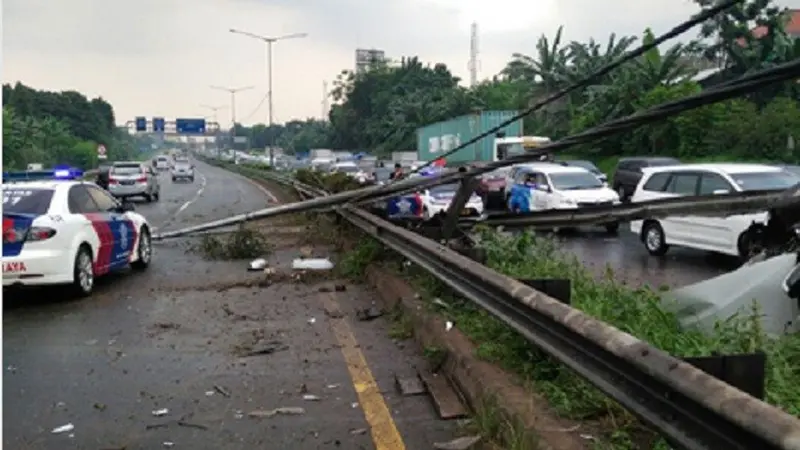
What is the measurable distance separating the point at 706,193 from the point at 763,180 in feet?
4.51

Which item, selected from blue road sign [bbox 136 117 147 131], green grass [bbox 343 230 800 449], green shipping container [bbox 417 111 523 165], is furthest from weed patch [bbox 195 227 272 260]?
blue road sign [bbox 136 117 147 131]

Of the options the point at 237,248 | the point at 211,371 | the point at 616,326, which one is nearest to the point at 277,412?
the point at 211,371

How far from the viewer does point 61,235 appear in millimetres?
9742

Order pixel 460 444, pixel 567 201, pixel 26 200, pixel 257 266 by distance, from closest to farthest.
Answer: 1. pixel 460 444
2. pixel 26 200
3. pixel 257 266
4. pixel 567 201

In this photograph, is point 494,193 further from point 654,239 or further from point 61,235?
point 61,235

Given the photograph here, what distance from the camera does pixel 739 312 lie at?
544cm

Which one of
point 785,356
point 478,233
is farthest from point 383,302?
point 785,356

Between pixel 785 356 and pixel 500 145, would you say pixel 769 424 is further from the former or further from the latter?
pixel 500 145

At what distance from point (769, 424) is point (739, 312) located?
10.3 feet

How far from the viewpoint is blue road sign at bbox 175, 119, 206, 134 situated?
104856mm

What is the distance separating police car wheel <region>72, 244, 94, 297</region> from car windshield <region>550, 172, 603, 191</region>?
13.9 meters

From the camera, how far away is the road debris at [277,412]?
5148mm

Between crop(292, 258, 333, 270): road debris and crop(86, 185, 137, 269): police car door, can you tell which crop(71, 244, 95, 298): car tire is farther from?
crop(292, 258, 333, 270): road debris

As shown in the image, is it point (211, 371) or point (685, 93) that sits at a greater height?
point (685, 93)
